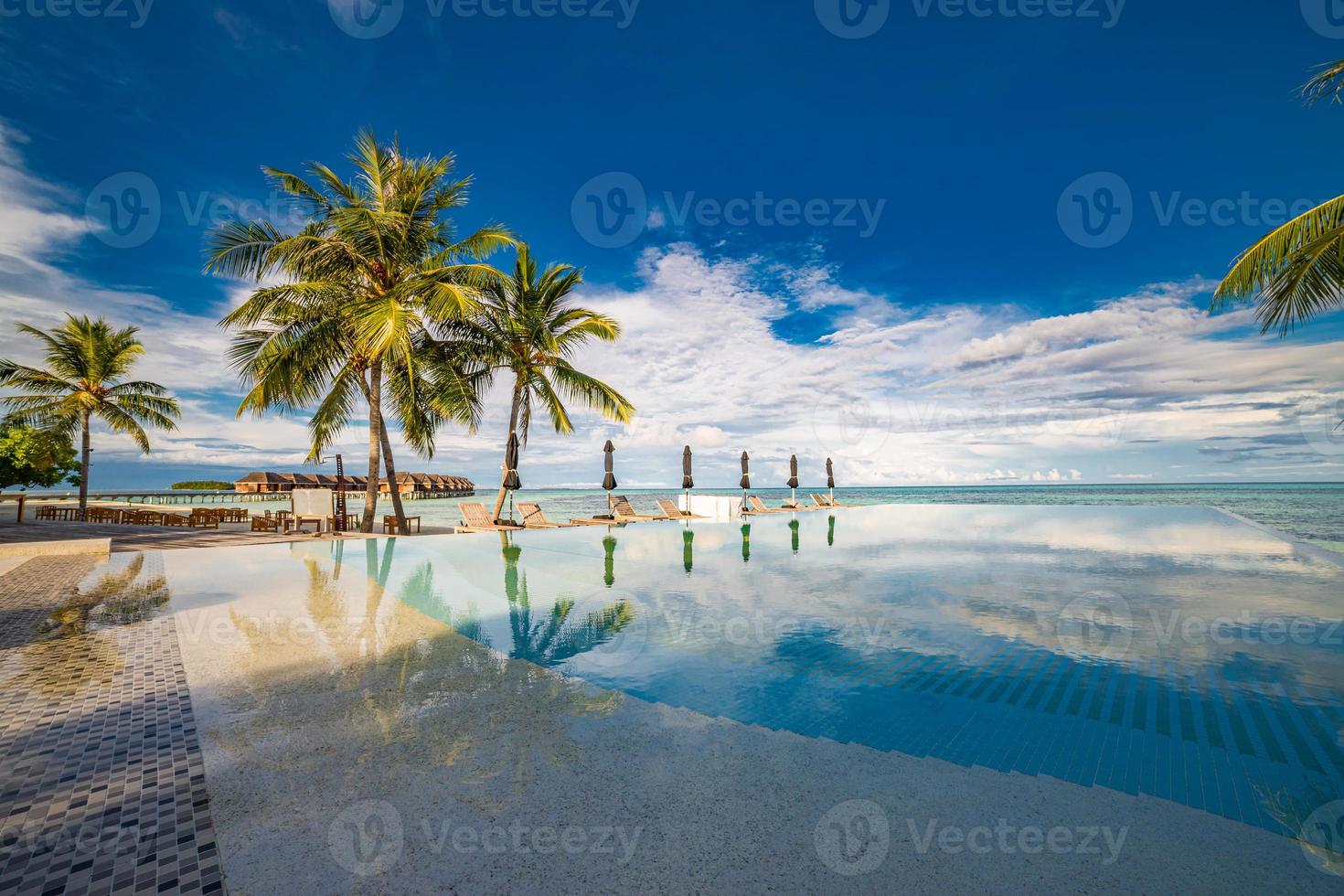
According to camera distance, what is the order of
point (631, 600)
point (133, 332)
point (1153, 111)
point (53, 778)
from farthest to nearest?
point (133, 332)
point (1153, 111)
point (631, 600)
point (53, 778)

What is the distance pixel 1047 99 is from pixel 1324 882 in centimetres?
1867

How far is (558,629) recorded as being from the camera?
536 cm

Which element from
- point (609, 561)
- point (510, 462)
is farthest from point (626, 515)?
point (609, 561)

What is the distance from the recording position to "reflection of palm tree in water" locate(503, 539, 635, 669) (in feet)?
15.0

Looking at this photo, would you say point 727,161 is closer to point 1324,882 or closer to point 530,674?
point 530,674

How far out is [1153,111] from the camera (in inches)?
527

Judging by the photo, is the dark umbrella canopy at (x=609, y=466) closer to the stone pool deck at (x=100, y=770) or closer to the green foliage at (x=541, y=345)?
the green foliage at (x=541, y=345)

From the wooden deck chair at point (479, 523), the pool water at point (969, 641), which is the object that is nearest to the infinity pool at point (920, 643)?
the pool water at point (969, 641)

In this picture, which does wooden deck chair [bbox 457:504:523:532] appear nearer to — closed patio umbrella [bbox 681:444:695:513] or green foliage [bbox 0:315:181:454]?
closed patio umbrella [bbox 681:444:695:513]

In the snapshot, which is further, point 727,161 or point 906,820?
point 727,161

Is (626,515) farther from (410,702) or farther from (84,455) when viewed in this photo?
(84,455)

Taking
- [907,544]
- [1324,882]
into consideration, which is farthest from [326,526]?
[1324,882]

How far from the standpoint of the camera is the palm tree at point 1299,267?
6.16m

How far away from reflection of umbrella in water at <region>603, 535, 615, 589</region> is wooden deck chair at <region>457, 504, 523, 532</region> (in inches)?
138
